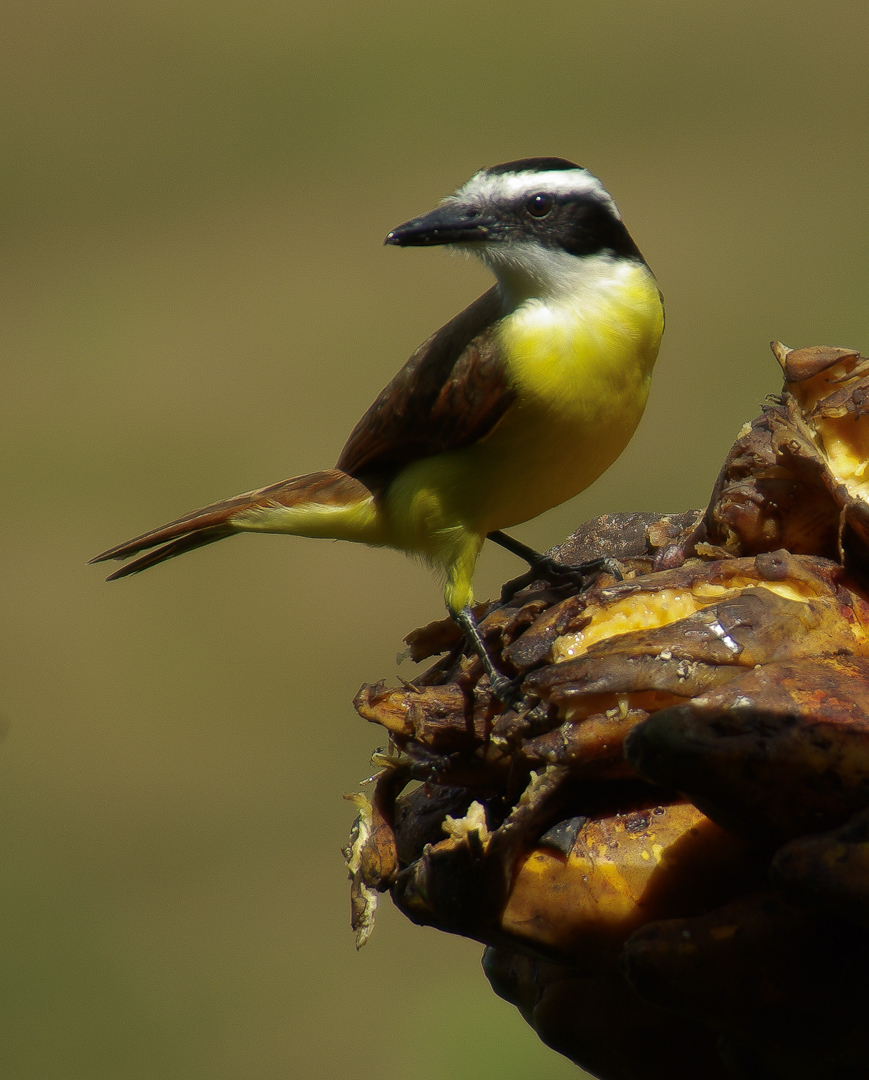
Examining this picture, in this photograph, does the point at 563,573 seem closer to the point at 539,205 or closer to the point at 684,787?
the point at 684,787

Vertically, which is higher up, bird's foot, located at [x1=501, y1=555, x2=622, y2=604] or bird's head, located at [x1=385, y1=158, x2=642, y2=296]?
bird's head, located at [x1=385, y1=158, x2=642, y2=296]

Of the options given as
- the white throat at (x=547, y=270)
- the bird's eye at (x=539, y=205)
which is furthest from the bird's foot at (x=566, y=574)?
the bird's eye at (x=539, y=205)

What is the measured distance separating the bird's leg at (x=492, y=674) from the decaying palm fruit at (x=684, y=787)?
0.06 feet

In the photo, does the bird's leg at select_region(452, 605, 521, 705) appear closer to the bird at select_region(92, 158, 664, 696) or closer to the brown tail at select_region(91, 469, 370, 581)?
the bird at select_region(92, 158, 664, 696)

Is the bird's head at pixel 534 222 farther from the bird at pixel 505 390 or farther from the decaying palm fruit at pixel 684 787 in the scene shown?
the decaying palm fruit at pixel 684 787

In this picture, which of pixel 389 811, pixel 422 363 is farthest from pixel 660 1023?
pixel 422 363

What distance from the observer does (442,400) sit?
2.90 meters

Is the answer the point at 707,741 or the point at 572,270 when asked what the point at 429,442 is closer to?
the point at 572,270

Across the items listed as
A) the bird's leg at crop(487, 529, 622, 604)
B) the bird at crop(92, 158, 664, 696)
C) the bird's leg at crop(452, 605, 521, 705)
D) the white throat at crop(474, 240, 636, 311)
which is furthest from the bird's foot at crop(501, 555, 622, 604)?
the white throat at crop(474, 240, 636, 311)

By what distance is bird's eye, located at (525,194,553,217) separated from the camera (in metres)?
2.98

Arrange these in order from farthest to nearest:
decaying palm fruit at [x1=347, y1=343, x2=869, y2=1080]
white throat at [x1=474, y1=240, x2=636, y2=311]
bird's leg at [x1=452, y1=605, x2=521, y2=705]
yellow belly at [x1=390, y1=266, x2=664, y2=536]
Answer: white throat at [x1=474, y1=240, x2=636, y2=311] → yellow belly at [x1=390, y1=266, x2=664, y2=536] → bird's leg at [x1=452, y1=605, x2=521, y2=705] → decaying palm fruit at [x1=347, y1=343, x2=869, y2=1080]

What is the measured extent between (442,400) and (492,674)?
1401 millimetres

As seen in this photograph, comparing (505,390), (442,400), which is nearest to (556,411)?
(505,390)

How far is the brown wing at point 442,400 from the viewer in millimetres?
2826
